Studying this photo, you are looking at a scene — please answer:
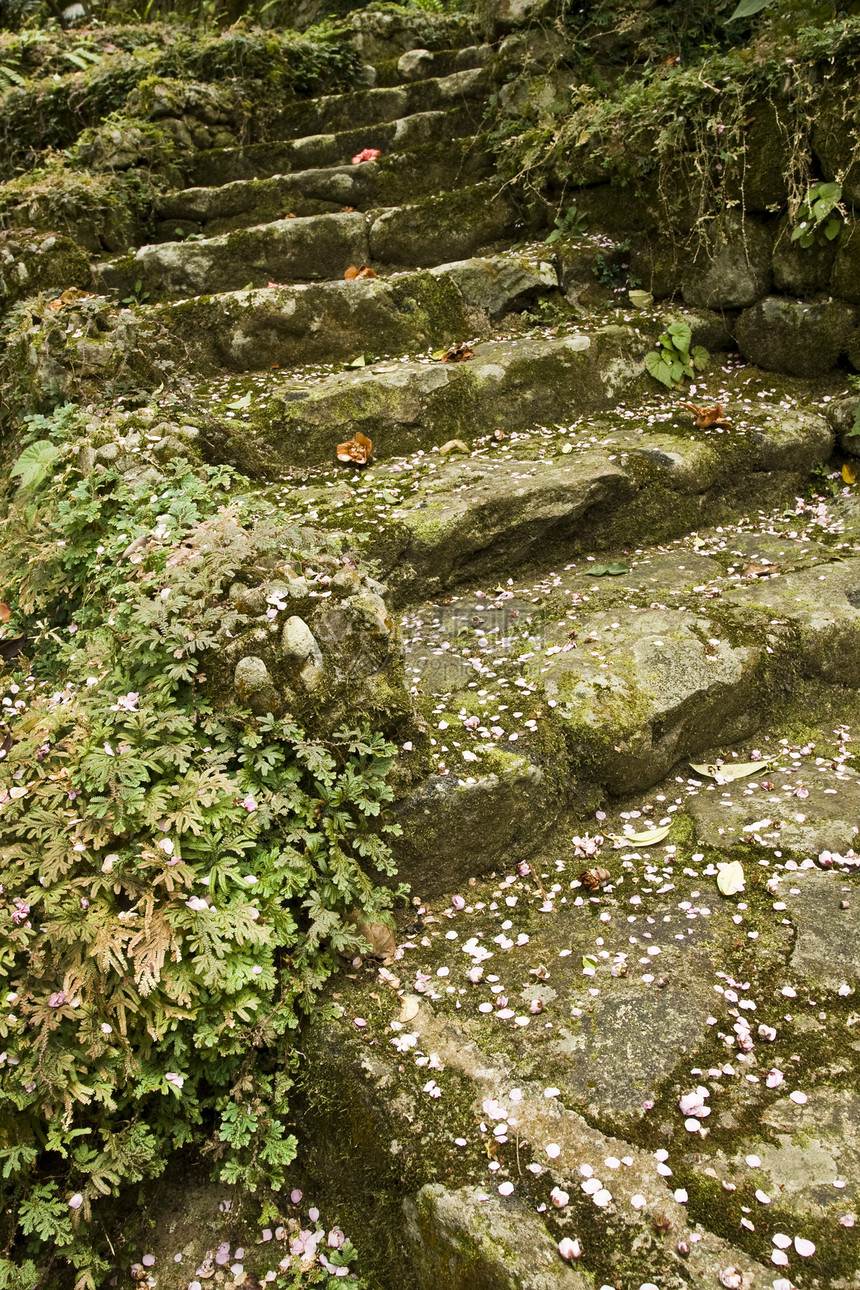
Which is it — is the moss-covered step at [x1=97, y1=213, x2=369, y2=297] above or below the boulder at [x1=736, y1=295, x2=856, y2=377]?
above

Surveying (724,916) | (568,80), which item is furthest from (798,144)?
(724,916)

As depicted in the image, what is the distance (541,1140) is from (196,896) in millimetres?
1124

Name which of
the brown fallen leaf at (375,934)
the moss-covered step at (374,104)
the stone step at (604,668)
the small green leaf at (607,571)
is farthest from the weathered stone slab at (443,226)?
the brown fallen leaf at (375,934)

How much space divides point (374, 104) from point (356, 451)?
14.6 ft

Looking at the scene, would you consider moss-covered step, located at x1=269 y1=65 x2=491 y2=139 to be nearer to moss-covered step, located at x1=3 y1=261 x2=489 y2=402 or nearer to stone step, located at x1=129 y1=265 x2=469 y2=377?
moss-covered step, located at x1=3 y1=261 x2=489 y2=402

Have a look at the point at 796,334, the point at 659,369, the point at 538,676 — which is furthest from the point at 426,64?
the point at 538,676

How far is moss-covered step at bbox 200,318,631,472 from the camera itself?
15.4ft

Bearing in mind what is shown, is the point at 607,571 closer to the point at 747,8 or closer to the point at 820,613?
the point at 820,613

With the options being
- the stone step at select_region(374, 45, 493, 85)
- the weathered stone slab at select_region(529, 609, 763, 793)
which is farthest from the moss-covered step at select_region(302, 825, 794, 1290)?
the stone step at select_region(374, 45, 493, 85)

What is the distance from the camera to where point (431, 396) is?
491 cm

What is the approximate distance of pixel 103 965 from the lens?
2.01 meters

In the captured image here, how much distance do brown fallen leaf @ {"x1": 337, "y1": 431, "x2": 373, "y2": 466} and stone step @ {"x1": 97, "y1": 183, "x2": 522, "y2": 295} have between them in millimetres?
1951

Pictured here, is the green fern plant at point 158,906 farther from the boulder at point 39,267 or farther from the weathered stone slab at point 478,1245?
the boulder at point 39,267

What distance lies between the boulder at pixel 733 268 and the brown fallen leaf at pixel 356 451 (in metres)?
2.63
